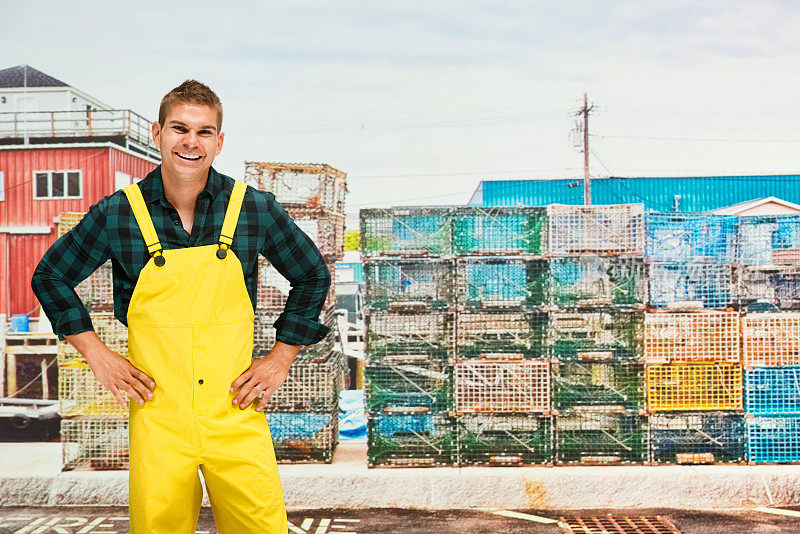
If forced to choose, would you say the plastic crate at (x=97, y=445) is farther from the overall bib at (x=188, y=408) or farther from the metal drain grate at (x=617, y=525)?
the overall bib at (x=188, y=408)

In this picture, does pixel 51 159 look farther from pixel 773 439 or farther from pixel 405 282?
pixel 773 439

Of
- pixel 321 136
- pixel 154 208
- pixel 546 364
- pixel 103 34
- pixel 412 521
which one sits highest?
pixel 103 34

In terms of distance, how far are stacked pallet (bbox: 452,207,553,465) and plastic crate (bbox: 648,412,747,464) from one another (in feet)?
2.78

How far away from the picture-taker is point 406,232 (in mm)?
6043

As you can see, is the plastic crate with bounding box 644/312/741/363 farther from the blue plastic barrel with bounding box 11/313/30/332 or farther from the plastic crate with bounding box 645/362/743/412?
the blue plastic barrel with bounding box 11/313/30/332

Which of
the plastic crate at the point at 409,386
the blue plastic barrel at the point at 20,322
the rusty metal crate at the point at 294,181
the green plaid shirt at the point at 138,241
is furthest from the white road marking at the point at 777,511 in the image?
the blue plastic barrel at the point at 20,322

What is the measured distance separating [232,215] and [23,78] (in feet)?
14.5

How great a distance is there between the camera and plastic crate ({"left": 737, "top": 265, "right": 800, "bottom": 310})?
6.10m

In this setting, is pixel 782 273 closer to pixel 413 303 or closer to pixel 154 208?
pixel 413 303

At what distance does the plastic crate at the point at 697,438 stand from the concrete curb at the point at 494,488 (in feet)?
0.53

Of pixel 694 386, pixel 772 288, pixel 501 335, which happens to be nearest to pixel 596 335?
pixel 501 335

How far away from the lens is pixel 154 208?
2.68 m

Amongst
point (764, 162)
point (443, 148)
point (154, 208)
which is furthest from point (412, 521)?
point (764, 162)

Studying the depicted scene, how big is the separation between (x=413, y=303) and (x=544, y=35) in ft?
7.99
